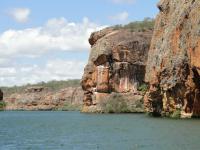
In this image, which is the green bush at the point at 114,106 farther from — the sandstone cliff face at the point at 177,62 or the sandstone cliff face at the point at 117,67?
the sandstone cliff face at the point at 177,62

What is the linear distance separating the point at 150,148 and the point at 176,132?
1114cm

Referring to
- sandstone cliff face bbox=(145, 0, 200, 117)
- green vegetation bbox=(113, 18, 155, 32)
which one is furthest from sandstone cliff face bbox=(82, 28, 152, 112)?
sandstone cliff face bbox=(145, 0, 200, 117)

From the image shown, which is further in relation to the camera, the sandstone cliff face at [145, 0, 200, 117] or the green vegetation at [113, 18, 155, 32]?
the green vegetation at [113, 18, 155, 32]

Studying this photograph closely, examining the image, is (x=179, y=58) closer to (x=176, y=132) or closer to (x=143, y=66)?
(x=176, y=132)

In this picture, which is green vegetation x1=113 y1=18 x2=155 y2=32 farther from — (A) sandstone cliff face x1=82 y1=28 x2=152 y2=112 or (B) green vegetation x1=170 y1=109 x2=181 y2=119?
(B) green vegetation x1=170 y1=109 x2=181 y2=119

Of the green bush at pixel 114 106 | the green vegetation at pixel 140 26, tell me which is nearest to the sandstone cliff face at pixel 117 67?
the green bush at pixel 114 106

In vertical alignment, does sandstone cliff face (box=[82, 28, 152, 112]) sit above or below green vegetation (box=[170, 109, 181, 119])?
above

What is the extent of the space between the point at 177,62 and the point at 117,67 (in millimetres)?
50124

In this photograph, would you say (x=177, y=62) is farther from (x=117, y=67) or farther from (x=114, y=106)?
(x=117, y=67)

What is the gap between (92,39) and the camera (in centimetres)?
13275

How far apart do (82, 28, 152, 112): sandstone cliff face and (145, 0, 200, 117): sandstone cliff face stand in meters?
37.9

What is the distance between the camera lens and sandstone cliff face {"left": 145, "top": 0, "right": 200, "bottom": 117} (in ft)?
218

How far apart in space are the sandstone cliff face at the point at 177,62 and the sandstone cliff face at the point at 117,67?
3792 centimetres

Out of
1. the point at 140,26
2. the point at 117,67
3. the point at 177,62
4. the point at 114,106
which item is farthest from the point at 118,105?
the point at 177,62
